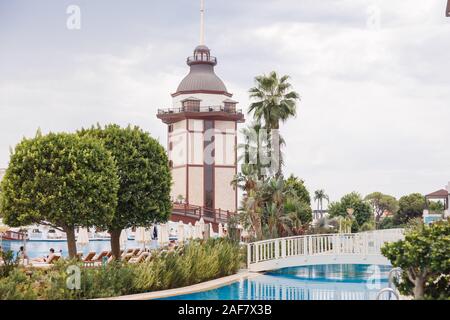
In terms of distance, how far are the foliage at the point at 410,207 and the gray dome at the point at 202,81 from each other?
2128 cm

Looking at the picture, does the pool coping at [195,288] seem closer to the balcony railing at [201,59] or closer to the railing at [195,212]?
the railing at [195,212]

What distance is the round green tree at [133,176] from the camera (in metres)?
23.4

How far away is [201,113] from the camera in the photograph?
54094 millimetres

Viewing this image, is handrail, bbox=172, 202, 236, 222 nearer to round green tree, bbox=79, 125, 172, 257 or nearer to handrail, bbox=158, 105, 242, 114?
handrail, bbox=158, 105, 242, 114

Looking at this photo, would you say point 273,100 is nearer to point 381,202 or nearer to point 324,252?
point 324,252

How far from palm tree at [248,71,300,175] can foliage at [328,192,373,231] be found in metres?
16.8

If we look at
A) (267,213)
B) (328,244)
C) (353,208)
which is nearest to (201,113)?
(353,208)

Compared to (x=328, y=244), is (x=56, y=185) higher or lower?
higher

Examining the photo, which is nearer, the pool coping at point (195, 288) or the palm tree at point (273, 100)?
the pool coping at point (195, 288)

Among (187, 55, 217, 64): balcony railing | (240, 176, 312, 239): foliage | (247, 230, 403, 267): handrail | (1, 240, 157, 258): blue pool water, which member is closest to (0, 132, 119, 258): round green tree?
(247, 230, 403, 267): handrail

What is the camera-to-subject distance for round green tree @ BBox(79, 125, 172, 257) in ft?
76.8

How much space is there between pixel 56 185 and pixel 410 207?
48029mm

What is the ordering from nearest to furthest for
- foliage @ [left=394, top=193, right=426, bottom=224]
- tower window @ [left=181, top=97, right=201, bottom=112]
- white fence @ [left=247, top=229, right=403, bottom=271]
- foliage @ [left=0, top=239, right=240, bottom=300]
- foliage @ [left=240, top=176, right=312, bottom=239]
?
foliage @ [left=0, top=239, right=240, bottom=300]
white fence @ [left=247, top=229, right=403, bottom=271]
foliage @ [left=240, top=176, right=312, bottom=239]
tower window @ [left=181, top=97, right=201, bottom=112]
foliage @ [left=394, top=193, right=426, bottom=224]

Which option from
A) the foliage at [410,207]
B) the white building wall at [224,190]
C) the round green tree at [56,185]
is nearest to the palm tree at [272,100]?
the round green tree at [56,185]
